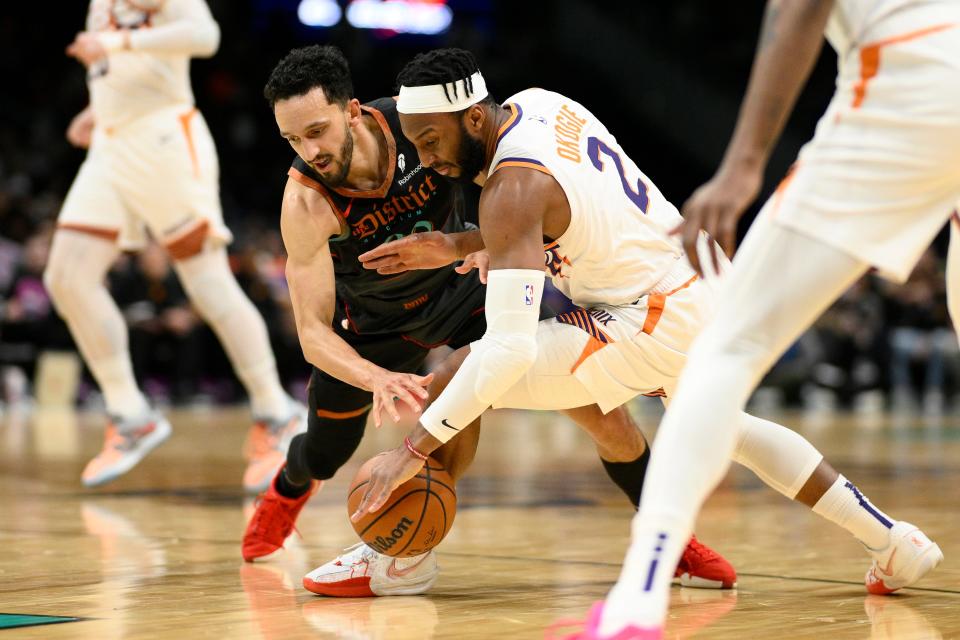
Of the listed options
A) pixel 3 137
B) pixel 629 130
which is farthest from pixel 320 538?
pixel 629 130

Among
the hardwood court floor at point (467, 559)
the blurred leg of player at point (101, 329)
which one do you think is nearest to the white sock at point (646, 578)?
the hardwood court floor at point (467, 559)

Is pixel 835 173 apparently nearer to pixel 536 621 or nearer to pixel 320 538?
pixel 536 621

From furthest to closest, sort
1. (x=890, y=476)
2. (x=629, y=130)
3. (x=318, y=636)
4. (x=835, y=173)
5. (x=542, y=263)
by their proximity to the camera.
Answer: (x=629, y=130), (x=890, y=476), (x=542, y=263), (x=318, y=636), (x=835, y=173)

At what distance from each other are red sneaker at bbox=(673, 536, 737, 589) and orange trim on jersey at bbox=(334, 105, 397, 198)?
147 cm

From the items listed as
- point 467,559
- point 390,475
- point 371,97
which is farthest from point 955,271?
point 371,97

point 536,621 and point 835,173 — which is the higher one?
point 835,173

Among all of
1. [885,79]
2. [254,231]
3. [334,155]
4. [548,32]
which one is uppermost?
[885,79]

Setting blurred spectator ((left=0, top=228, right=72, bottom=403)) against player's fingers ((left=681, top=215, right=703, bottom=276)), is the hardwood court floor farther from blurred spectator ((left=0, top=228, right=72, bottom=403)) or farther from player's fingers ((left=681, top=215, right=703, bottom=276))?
blurred spectator ((left=0, top=228, right=72, bottom=403))

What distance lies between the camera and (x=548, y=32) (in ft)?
80.0

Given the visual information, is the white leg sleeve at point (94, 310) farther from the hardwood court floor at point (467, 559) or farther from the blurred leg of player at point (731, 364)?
the blurred leg of player at point (731, 364)

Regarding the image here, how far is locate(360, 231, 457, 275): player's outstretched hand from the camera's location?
409 centimetres

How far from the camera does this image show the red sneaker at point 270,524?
4.57 m

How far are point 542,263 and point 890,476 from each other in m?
4.53

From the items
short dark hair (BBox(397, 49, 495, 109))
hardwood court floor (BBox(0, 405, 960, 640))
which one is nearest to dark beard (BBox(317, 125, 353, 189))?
short dark hair (BBox(397, 49, 495, 109))
